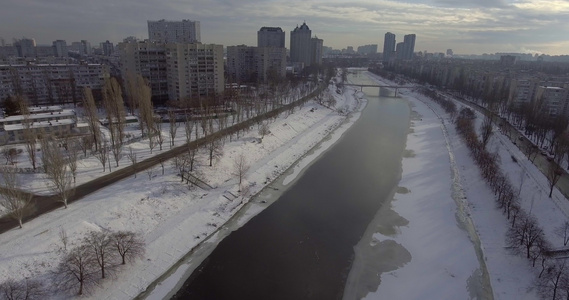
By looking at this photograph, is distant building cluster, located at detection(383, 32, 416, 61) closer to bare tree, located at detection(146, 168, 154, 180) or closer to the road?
the road

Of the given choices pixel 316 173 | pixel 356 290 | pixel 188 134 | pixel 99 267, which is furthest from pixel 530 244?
pixel 188 134

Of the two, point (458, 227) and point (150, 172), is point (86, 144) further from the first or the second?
point (458, 227)

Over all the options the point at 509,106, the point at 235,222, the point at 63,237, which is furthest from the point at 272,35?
the point at 63,237

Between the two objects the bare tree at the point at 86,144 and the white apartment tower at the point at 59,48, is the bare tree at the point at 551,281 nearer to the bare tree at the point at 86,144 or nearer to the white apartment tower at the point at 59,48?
the bare tree at the point at 86,144

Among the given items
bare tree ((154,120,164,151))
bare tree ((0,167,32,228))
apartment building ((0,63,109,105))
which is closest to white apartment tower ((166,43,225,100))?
apartment building ((0,63,109,105))

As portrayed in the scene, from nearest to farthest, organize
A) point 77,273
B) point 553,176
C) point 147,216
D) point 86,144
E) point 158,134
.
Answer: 1. point 77,273
2. point 147,216
3. point 553,176
4. point 86,144
5. point 158,134

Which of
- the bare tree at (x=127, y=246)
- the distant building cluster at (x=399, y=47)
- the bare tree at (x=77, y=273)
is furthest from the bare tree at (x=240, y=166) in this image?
the distant building cluster at (x=399, y=47)

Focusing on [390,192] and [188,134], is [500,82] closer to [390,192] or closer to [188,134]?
[390,192]
